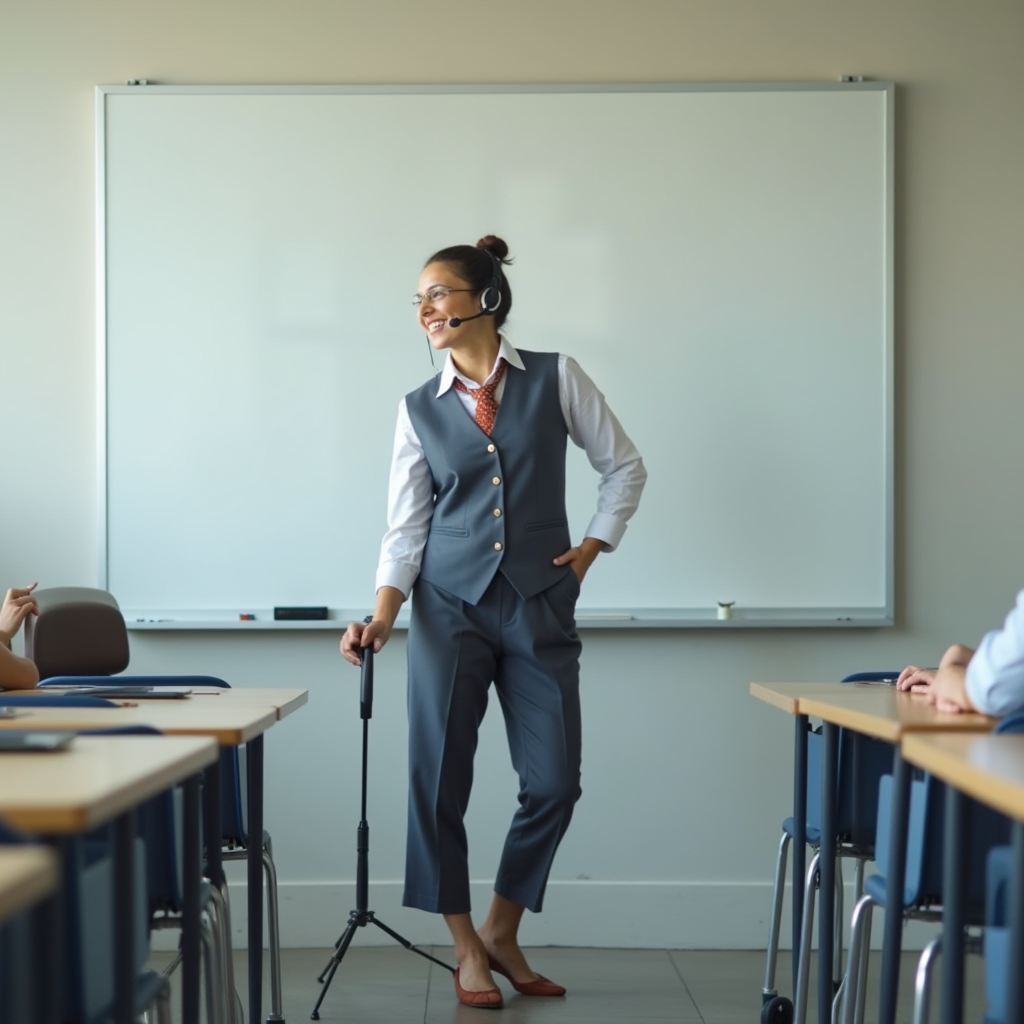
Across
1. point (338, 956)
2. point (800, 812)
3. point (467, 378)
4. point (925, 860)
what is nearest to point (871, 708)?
point (925, 860)

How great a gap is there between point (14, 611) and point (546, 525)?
1171 millimetres

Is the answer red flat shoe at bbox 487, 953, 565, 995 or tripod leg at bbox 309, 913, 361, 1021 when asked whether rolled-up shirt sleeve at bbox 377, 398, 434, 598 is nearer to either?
tripod leg at bbox 309, 913, 361, 1021

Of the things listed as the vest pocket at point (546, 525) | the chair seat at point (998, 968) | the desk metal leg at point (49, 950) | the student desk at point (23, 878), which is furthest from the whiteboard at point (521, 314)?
the student desk at point (23, 878)

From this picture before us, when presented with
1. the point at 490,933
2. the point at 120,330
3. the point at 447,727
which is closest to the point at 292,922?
the point at 490,933

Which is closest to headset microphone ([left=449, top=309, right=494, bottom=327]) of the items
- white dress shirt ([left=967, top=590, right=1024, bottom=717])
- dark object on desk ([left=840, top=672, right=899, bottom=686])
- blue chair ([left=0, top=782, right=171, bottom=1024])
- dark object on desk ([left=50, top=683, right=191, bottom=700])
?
dark object on desk ([left=50, top=683, right=191, bottom=700])

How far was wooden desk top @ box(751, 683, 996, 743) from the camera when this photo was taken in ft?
5.95

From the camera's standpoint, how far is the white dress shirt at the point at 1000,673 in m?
1.71

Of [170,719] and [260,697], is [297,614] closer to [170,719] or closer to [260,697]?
[260,697]

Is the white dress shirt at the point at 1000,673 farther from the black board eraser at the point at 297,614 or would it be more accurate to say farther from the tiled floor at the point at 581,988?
the black board eraser at the point at 297,614

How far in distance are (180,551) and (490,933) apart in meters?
1.38

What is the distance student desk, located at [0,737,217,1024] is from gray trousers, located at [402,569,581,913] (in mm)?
1246

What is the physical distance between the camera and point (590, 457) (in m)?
3.27

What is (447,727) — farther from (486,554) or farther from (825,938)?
(825,938)

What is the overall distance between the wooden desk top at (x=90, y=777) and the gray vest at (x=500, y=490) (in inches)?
53.9
